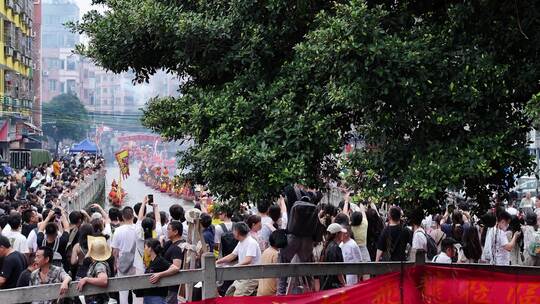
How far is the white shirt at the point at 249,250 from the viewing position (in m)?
11.0

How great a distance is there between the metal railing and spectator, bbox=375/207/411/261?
2442 millimetres

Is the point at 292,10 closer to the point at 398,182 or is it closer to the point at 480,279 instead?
the point at 398,182

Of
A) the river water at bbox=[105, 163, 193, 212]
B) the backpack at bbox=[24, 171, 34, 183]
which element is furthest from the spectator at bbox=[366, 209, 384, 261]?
the river water at bbox=[105, 163, 193, 212]

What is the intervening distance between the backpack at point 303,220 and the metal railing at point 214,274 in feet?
5.33

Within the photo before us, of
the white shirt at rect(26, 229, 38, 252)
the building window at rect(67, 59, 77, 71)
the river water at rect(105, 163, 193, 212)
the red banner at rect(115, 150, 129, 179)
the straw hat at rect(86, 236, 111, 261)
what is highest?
the building window at rect(67, 59, 77, 71)

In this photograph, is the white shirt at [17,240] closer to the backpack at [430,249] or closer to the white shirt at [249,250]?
the white shirt at [249,250]

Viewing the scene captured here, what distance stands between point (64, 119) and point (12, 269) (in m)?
89.5

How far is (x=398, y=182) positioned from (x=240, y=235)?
10.4ft

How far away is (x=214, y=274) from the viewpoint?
338 inches

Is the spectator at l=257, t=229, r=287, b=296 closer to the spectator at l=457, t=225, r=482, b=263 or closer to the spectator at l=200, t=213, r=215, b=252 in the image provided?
the spectator at l=200, t=213, r=215, b=252

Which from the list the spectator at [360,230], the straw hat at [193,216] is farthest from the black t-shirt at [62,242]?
the spectator at [360,230]

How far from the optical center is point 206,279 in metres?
8.59

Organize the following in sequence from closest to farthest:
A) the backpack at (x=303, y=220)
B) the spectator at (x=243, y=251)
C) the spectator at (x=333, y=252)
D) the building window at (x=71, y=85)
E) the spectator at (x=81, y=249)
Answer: the spectator at (x=243, y=251) < the backpack at (x=303, y=220) < the spectator at (x=333, y=252) < the spectator at (x=81, y=249) < the building window at (x=71, y=85)

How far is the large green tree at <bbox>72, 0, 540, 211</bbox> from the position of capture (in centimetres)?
808
